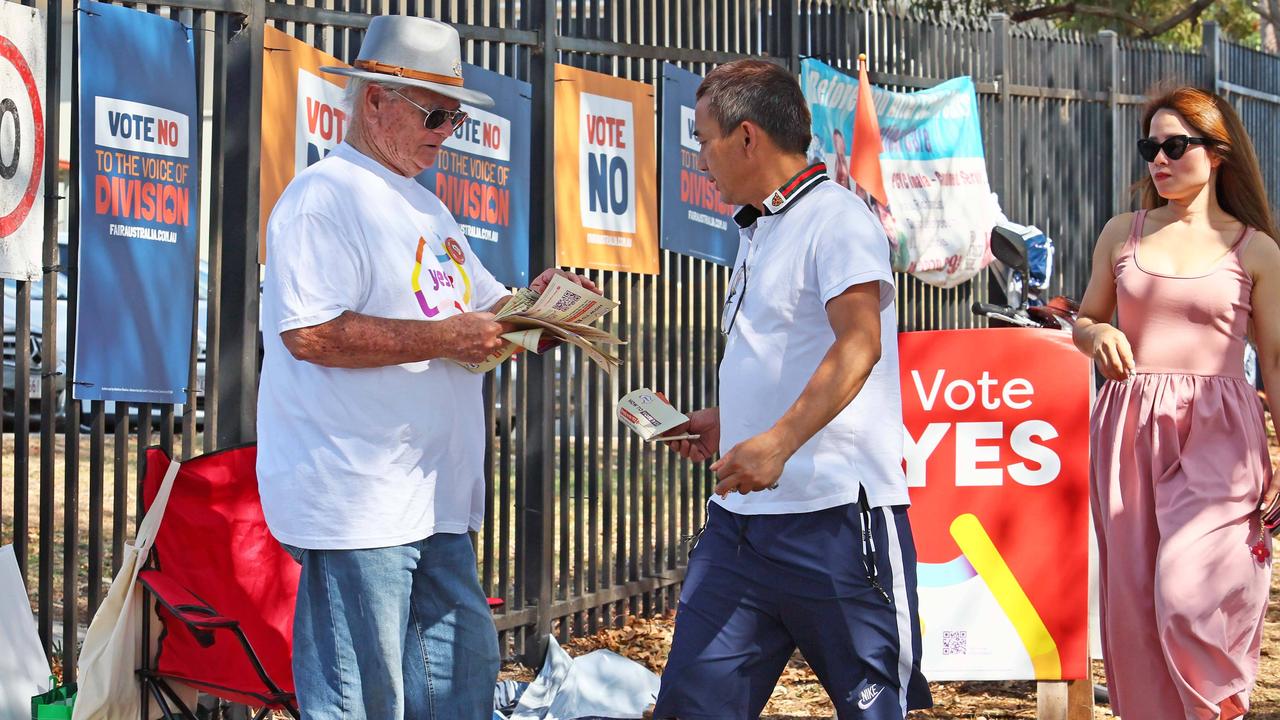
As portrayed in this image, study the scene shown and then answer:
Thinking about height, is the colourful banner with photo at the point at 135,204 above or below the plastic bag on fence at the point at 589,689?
above

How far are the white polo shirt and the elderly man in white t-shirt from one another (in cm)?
59

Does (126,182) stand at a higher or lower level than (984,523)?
higher

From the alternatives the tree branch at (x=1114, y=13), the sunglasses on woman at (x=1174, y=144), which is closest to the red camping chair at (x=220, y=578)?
the sunglasses on woman at (x=1174, y=144)

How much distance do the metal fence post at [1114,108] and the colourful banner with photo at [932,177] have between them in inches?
79.6

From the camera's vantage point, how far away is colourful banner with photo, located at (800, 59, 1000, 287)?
8891mm

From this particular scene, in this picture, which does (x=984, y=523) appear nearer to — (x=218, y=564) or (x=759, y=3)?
(x=218, y=564)

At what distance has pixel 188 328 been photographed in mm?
5184

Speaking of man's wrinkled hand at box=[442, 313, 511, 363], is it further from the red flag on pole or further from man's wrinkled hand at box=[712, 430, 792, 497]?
the red flag on pole

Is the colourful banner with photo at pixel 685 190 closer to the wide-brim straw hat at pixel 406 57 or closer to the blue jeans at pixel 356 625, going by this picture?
the wide-brim straw hat at pixel 406 57

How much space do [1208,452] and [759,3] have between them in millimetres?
4138

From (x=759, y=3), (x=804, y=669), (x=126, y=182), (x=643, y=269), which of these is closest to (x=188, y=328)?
(x=126, y=182)

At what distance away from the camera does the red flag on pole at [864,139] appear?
8.52 meters

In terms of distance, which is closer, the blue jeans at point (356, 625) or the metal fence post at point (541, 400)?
the blue jeans at point (356, 625)

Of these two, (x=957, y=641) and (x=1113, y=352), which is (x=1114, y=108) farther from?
(x=1113, y=352)
